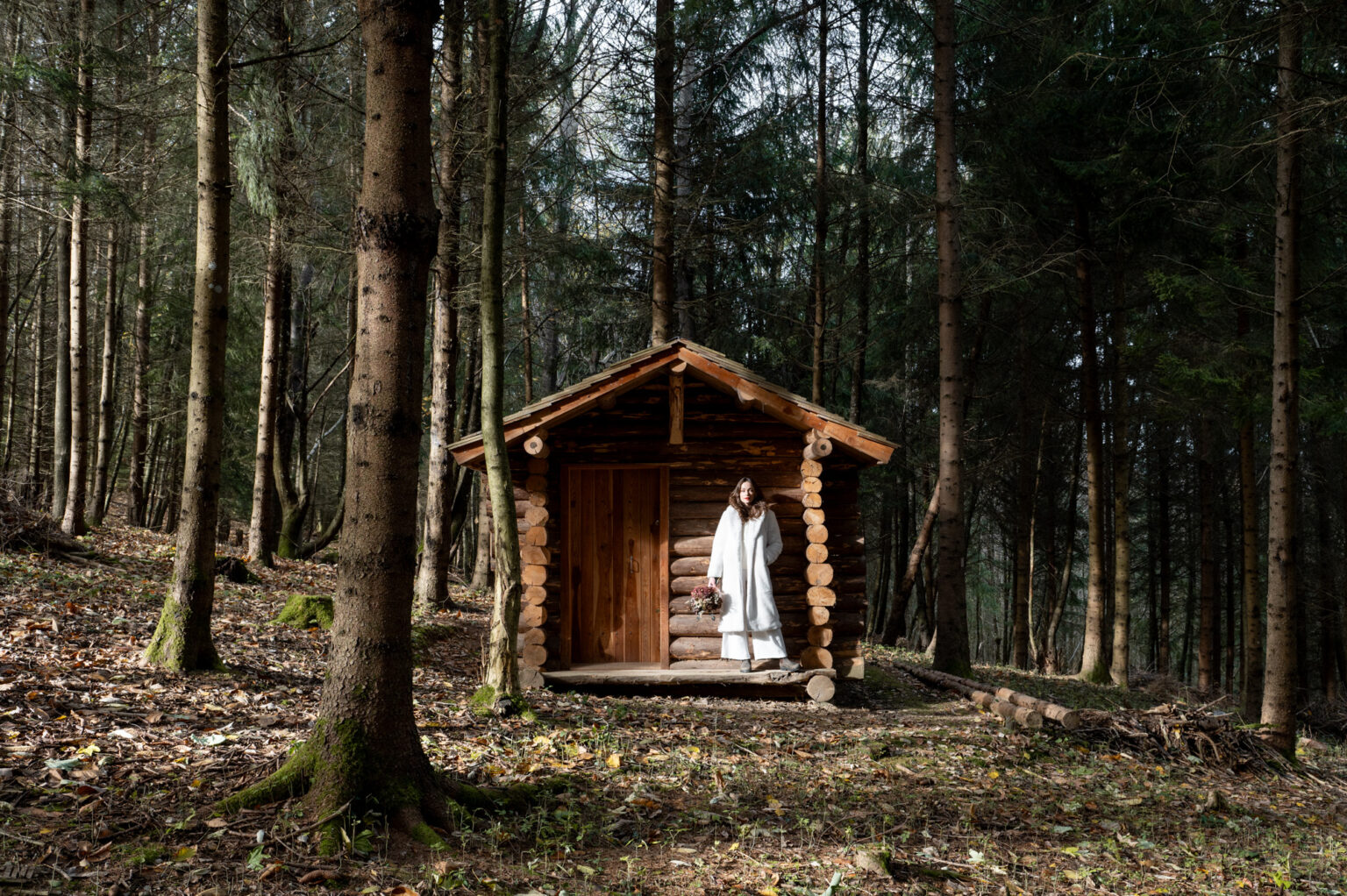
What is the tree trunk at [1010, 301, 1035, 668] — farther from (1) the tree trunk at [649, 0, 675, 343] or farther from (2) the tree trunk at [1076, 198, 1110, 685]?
(1) the tree trunk at [649, 0, 675, 343]

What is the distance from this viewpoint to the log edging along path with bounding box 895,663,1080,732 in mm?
8383

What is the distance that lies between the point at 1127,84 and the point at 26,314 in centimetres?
2456

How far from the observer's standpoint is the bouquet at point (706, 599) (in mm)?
10078

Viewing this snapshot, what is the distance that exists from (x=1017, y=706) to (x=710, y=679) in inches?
129

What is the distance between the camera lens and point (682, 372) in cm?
1011

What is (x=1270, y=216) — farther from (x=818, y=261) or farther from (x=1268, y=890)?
(x=1268, y=890)

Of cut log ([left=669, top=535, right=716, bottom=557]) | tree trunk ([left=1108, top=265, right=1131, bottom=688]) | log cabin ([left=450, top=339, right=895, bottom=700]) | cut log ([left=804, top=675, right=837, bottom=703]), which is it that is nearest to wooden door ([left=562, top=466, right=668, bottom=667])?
log cabin ([left=450, top=339, right=895, bottom=700])

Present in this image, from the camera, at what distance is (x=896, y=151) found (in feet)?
68.2

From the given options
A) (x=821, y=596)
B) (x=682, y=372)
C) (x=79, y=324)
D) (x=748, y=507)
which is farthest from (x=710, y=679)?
(x=79, y=324)

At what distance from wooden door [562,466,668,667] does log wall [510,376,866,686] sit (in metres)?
0.26

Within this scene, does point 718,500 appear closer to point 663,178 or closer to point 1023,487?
point 663,178

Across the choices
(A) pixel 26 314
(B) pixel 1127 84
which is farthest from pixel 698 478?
(A) pixel 26 314

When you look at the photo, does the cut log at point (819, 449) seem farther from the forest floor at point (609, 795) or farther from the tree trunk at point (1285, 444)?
the tree trunk at point (1285, 444)

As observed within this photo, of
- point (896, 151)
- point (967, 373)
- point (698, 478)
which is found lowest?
point (698, 478)
